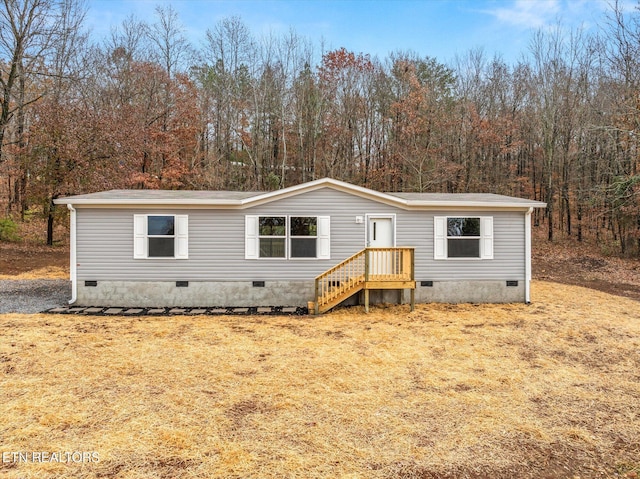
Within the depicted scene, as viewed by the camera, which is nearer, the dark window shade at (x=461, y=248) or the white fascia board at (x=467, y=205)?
the white fascia board at (x=467, y=205)

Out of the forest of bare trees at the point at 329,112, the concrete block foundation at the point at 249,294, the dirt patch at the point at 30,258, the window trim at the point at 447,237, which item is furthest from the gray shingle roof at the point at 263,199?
the forest of bare trees at the point at 329,112

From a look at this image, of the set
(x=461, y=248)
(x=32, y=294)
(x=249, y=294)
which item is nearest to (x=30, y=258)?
(x=32, y=294)

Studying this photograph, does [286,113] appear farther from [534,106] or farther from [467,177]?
[534,106]

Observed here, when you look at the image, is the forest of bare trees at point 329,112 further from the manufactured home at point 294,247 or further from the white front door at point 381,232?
the white front door at point 381,232

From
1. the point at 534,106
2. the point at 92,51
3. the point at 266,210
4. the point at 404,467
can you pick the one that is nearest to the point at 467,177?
the point at 534,106

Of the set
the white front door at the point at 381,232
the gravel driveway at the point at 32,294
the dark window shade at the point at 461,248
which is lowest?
the gravel driveway at the point at 32,294

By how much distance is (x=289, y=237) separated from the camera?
32.2 ft

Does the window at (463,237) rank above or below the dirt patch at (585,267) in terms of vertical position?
above

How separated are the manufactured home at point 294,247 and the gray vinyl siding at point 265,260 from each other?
0.09ft

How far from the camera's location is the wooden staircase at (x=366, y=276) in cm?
907

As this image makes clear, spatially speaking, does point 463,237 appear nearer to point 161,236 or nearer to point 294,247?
point 294,247

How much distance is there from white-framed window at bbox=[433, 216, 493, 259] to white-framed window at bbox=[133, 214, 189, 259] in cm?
689

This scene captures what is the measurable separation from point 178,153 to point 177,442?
62.2 feet

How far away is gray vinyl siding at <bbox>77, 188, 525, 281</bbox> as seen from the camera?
9.58m
